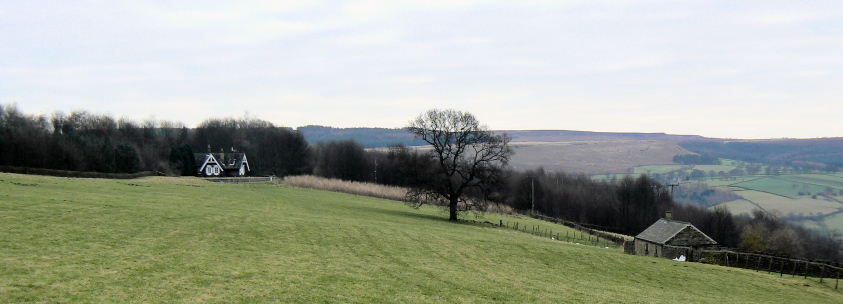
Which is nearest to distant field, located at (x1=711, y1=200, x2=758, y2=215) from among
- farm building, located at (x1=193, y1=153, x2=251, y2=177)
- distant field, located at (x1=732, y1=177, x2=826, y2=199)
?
distant field, located at (x1=732, y1=177, x2=826, y2=199)

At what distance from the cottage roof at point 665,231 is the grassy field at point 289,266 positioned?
62.4 feet

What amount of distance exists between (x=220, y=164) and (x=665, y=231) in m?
Result: 94.9

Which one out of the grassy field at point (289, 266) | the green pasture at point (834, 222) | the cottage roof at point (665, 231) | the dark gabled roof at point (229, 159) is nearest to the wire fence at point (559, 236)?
the cottage roof at point (665, 231)

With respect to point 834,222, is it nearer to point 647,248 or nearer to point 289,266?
point 647,248

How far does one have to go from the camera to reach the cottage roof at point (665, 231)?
50.5m

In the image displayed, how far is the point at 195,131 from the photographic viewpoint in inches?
5448

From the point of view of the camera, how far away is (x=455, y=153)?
55844mm

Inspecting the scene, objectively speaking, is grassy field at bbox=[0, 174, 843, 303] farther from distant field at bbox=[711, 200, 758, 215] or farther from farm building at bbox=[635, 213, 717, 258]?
distant field at bbox=[711, 200, 758, 215]

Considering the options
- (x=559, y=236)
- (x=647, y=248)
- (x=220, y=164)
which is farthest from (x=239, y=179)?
(x=647, y=248)

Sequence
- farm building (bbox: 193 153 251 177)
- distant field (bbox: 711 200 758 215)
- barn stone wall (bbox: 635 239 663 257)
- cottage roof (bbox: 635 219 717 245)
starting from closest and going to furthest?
cottage roof (bbox: 635 219 717 245) → barn stone wall (bbox: 635 239 663 257) → farm building (bbox: 193 153 251 177) → distant field (bbox: 711 200 758 215)

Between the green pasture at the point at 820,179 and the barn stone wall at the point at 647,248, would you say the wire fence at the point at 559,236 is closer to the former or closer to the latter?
the barn stone wall at the point at 647,248

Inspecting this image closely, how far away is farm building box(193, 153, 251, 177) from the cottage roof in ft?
295

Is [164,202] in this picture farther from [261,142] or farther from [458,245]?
[261,142]

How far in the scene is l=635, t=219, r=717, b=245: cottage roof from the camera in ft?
166
